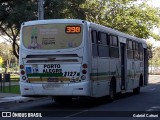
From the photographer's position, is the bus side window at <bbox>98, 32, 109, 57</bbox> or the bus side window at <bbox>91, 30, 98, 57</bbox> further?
the bus side window at <bbox>98, 32, 109, 57</bbox>

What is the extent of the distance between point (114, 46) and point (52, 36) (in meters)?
4.45

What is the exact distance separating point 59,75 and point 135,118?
165 inches

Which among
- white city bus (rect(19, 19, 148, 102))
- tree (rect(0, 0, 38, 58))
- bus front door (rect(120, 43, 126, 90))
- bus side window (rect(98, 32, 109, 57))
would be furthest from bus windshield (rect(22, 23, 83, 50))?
tree (rect(0, 0, 38, 58))

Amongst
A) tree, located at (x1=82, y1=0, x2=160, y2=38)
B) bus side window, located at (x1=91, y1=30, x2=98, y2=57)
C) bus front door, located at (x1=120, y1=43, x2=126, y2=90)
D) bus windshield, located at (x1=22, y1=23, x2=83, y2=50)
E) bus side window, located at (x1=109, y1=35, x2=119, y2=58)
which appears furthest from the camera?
tree, located at (x1=82, y1=0, x2=160, y2=38)

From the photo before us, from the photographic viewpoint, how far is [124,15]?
52094 millimetres

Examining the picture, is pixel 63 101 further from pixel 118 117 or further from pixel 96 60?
pixel 118 117

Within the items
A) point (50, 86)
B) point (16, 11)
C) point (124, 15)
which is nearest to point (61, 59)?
point (50, 86)

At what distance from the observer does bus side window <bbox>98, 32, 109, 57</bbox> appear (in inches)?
725

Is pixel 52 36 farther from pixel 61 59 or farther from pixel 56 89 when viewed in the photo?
pixel 56 89

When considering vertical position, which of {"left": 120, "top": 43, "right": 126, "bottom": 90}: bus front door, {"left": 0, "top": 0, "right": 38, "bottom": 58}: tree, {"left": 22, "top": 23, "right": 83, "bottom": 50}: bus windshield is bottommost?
{"left": 120, "top": 43, "right": 126, "bottom": 90}: bus front door

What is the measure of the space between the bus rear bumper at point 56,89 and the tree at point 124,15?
34.6m

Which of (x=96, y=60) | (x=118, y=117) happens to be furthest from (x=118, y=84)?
(x=118, y=117)

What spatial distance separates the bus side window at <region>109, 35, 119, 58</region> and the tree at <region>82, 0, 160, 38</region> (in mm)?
30242

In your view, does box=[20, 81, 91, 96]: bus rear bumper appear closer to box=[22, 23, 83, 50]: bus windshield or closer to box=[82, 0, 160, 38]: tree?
box=[22, 23, 83, 50]: bus windshield
